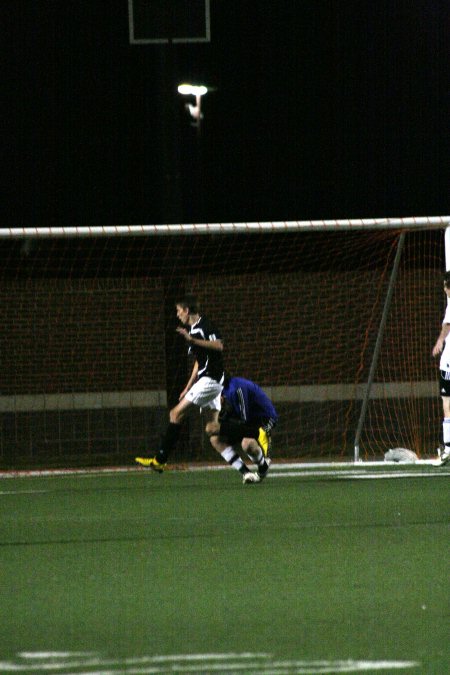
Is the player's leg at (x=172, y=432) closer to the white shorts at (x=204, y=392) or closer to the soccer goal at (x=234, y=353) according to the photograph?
the white shorts at (x=204, y=392)

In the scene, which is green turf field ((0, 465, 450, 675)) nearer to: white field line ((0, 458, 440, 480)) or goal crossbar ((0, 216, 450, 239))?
white field line ((0, 458, 440, 480))

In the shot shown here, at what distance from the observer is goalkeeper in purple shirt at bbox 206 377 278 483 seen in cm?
1283

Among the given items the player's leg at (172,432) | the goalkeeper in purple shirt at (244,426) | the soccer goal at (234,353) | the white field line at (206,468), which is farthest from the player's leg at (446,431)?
the soccer goal at (234,353)

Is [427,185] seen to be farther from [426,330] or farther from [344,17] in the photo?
[426,330]

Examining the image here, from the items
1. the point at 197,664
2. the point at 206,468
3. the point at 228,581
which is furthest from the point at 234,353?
the point at 197,664

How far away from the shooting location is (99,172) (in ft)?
134

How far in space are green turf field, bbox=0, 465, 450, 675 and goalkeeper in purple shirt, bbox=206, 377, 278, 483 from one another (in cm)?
88

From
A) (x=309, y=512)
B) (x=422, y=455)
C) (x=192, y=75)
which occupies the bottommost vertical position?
(x=422, y=455)

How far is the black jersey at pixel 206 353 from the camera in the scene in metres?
13.2

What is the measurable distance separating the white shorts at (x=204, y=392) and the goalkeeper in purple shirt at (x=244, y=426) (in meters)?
0.13

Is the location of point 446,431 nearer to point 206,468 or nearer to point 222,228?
point 206,468

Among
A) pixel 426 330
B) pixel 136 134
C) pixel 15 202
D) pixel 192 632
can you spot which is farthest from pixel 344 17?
pixel 192 632

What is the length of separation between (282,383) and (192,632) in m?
16.0

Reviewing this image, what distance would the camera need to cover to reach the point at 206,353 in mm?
13344
